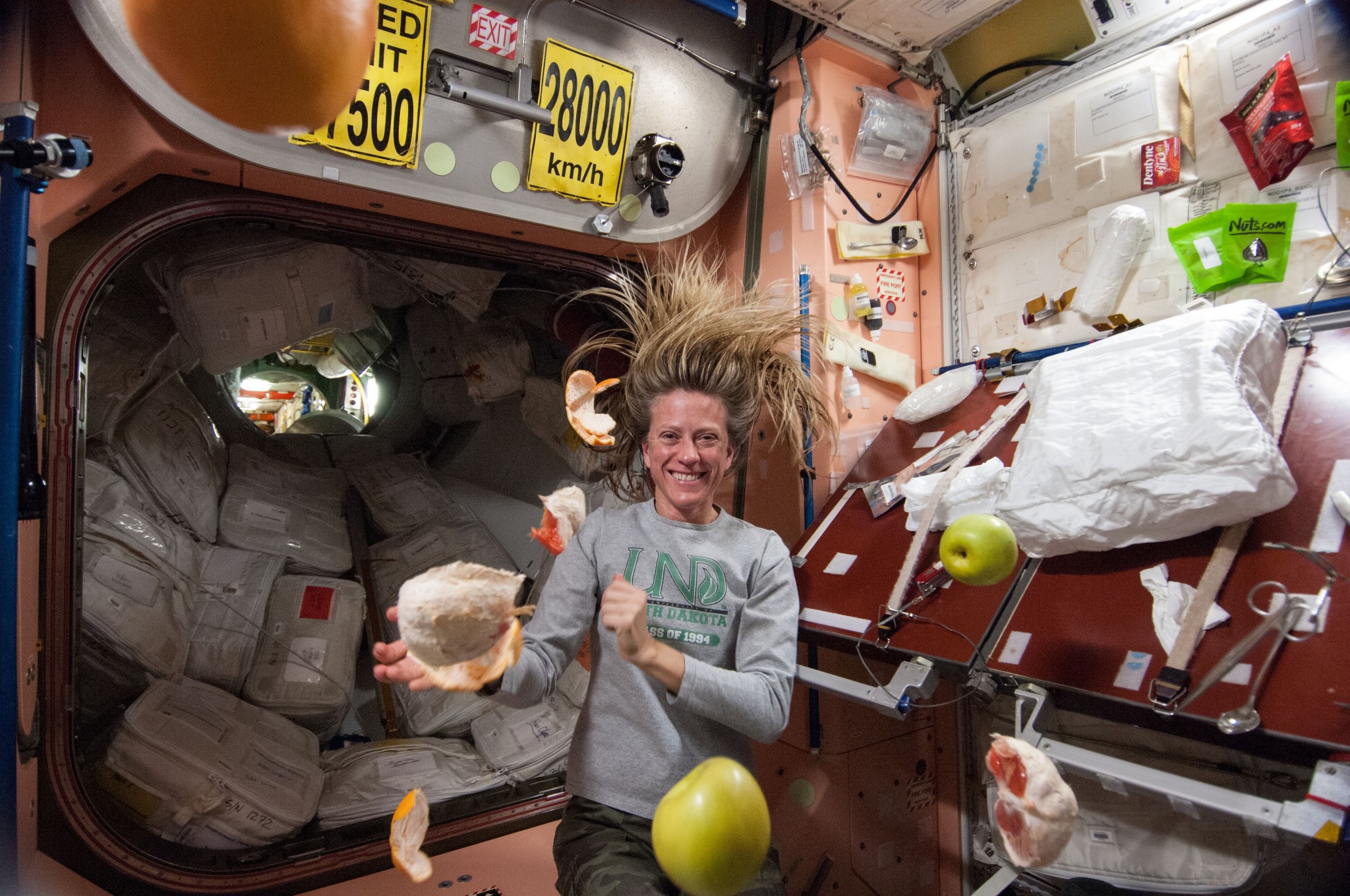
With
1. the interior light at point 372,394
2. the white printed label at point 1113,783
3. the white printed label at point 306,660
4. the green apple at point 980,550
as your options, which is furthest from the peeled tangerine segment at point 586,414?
the interior light at point 372,394

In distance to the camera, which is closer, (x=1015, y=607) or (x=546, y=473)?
(x=1015, y=607)

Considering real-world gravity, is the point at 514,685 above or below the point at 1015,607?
below

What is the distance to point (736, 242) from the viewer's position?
2.55 metres

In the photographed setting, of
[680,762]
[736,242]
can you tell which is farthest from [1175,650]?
[736,242]

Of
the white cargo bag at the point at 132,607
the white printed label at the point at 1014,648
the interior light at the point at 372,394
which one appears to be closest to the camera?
the white printed label at the point at 1014,648

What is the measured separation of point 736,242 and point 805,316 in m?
0.68

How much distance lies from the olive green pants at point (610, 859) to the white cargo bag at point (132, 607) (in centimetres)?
152

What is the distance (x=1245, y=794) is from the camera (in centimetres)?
105

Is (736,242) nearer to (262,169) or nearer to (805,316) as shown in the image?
(805,316)

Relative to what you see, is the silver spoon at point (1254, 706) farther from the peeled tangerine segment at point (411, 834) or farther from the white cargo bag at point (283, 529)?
the white cargo bag at point (283, 529)

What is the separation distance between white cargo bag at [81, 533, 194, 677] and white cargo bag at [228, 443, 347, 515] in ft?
2.62

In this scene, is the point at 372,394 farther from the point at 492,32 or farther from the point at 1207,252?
the point at 1207,252

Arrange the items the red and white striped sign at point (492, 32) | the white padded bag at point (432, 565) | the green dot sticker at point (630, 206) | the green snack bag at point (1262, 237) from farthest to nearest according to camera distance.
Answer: the white padded bag at point (432, 565) → the green dot sticker at point (630, 206) → the red and white striped sign at point (492, 32) → the green snack bag at point (1262, 237)

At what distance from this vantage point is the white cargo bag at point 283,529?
273 centimetres
